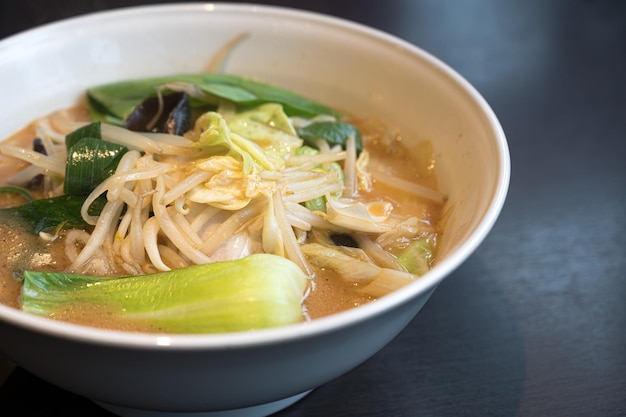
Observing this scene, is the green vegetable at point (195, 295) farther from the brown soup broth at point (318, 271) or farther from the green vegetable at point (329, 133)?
the green vegetable at point (329, 133)

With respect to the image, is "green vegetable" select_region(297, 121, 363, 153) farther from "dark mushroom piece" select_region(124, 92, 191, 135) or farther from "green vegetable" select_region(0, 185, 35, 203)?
"green vegetable" select_region(0, 185, 35, 203)

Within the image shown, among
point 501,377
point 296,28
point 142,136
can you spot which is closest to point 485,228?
point 501,377

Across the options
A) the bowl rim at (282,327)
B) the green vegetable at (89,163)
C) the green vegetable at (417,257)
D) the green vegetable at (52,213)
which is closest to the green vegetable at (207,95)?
the green vegetable at (89,163)

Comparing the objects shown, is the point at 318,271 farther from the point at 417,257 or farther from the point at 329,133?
the point at 329,133

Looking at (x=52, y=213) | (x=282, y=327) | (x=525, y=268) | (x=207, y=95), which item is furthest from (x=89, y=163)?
(x=525, y=268)

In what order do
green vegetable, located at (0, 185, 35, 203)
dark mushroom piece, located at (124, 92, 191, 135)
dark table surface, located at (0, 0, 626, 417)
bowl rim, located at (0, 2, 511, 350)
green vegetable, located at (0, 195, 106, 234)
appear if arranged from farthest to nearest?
dark mushroom piece, located at (124, 92, 191, 135) → green vegetable, located at (0, 185, 35, 203) → green vegetable, located at (0, 195, 106, 234) → dark table surface, located at (0, 0, 626, 417) → bowl rim, located at (0, 2, 511, 350)

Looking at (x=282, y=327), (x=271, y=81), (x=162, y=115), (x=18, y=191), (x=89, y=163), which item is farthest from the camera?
(x=271, y=81)

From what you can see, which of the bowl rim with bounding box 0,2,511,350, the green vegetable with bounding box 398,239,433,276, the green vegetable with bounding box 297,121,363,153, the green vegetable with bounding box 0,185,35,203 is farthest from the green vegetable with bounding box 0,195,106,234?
the green vegetable with bounding box 398,239,433,276
